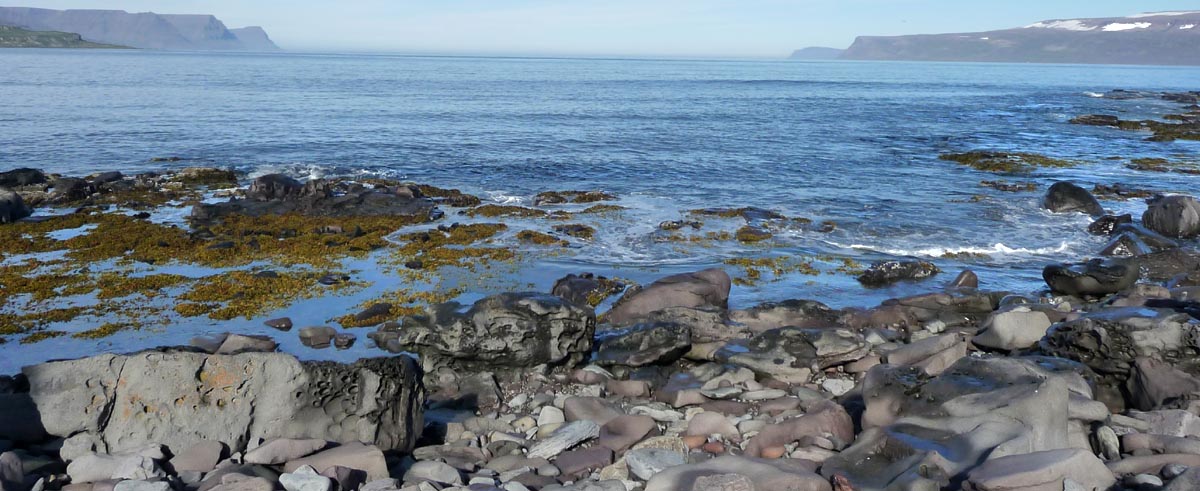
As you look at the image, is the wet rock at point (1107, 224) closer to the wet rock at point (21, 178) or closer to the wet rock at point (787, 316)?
the wet rock at point (787, 316)

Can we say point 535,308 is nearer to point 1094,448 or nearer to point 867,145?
point 1094,448

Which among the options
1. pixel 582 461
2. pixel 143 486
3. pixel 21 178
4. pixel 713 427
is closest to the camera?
pixel 143 486

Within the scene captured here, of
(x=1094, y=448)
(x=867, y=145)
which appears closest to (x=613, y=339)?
(x=1094, y=448)

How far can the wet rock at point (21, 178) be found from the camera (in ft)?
97.7

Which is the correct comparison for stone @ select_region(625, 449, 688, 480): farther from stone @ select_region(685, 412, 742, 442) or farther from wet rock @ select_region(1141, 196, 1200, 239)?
wet rock @ select_region(1141, 196, 1200, 239)

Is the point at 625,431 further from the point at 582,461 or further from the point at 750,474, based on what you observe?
the point at 750,474

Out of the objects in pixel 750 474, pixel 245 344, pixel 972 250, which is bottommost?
pixel 972 250

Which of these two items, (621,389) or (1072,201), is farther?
(1072,201)

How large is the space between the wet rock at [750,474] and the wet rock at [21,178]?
3065cm

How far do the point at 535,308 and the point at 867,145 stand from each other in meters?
39.2

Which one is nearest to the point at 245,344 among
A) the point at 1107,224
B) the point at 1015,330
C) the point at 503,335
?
the point at 503,335

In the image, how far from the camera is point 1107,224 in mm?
25812

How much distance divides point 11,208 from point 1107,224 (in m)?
33.8

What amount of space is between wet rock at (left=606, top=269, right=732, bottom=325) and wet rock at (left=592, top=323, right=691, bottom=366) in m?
1.88
